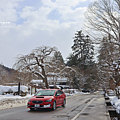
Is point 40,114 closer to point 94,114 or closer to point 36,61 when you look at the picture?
point 94,114

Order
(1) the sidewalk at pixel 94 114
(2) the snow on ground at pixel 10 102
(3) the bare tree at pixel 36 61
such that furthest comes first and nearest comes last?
(3) the bare tree at pixel 36 61 → (2) the snow on ground at pixel 10 102 → (1) the sidewalk at pixel 94 114

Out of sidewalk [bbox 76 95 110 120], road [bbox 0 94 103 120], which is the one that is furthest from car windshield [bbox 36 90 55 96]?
sidewalk [bbox 76 95 110 120]

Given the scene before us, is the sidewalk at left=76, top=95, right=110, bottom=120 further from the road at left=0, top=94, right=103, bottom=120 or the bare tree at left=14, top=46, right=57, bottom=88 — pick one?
the bare tree at left=14, top=46, right=57, bottom=88

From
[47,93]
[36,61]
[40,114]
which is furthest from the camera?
[36,61]

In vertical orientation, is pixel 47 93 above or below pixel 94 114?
above

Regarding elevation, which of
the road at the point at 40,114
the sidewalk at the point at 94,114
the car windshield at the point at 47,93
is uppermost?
the car windshield at the point at 47,93

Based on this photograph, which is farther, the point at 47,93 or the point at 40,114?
the point at 47,93

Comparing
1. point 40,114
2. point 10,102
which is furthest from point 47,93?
point 10,102

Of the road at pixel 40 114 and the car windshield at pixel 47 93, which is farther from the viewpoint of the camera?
the car windshield at pixel 47 93

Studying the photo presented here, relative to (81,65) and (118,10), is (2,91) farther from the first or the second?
(81,65)

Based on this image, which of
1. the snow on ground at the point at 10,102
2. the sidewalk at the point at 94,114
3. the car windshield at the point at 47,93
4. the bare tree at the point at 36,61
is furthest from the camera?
the bare tree at the point at 36,61

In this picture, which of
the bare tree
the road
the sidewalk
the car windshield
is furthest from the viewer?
the bare tree

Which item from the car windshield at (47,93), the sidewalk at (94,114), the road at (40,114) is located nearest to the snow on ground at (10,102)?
the road at (40,114)

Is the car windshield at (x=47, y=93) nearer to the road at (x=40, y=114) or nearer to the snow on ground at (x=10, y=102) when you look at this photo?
the road at (x=40, y=114)
